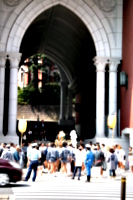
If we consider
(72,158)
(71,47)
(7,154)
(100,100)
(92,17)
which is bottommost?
(72,158)

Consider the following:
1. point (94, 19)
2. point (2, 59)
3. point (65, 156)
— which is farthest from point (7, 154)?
point (94, 19)

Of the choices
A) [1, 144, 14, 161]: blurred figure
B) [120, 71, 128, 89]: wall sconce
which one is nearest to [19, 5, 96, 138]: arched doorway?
[120, 71, 128, 89]: wall sconce

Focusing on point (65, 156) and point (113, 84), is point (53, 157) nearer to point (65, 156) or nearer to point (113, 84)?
point (65, 156)

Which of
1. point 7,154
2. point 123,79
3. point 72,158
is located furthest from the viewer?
point 123,79

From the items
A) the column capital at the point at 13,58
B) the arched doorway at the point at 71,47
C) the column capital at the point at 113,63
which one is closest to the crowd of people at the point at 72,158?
the column capital at the point at 13,58

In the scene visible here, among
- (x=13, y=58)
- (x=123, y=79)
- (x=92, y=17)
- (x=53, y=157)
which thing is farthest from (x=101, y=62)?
(x=53, y=157)

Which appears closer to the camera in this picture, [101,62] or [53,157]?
[53,157]

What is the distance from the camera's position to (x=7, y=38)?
33.2 meters

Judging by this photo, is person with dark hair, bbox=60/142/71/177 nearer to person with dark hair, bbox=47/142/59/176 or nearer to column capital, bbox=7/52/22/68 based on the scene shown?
person with dark hair, bbox=47/142/59/176

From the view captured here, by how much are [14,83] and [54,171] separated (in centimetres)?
992

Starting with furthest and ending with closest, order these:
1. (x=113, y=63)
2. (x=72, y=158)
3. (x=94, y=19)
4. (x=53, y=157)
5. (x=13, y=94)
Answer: (x=94, y=19), (x=113, y=63), (x=13, y=94), (x=72, y=158), (x=53, y=157)

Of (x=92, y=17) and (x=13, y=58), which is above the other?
(x=92, y=17)

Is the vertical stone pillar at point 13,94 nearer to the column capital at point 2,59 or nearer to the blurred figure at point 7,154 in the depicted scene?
the column capital at point 2,59

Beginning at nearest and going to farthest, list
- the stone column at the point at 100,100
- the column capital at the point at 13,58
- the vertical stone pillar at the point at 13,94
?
the vertical stone pillar at the point at 13,94, the column capital at the point at 13,58, the stone column at the point at 100,100
